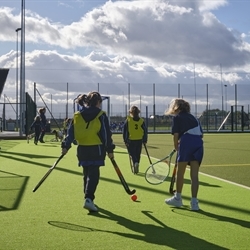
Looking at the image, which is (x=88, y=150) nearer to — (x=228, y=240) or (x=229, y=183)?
(x=228, y=240)

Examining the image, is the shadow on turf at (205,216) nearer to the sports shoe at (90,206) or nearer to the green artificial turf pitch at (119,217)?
the green artificial turf pitch at (119,217)

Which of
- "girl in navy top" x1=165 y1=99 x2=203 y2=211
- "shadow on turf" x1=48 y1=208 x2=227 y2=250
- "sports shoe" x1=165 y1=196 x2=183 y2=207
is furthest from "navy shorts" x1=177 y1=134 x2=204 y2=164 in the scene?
"shadow on turf" x1=48 y1=208 x2=227 y2=250

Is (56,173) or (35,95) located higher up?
(35,95)

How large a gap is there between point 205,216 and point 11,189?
12.9 ft

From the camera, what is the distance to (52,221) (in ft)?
20.8

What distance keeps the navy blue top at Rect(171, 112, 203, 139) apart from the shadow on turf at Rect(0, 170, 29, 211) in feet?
8.70

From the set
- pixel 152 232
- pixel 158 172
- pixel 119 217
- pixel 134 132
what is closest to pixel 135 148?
pixel 134 132

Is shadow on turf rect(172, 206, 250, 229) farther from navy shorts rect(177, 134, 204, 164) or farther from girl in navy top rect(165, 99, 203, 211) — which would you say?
navy shorts rect(177, 134, 204, 164)

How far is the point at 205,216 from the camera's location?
6.63 metres

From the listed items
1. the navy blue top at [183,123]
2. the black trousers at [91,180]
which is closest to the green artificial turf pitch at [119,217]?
the black trousers at [91,180]

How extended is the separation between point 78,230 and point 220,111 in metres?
49.3

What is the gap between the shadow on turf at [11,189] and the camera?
24.6ft

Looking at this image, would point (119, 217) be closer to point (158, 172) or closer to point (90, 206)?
point (90, 206)

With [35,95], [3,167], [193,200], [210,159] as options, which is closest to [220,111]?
[35,95]
